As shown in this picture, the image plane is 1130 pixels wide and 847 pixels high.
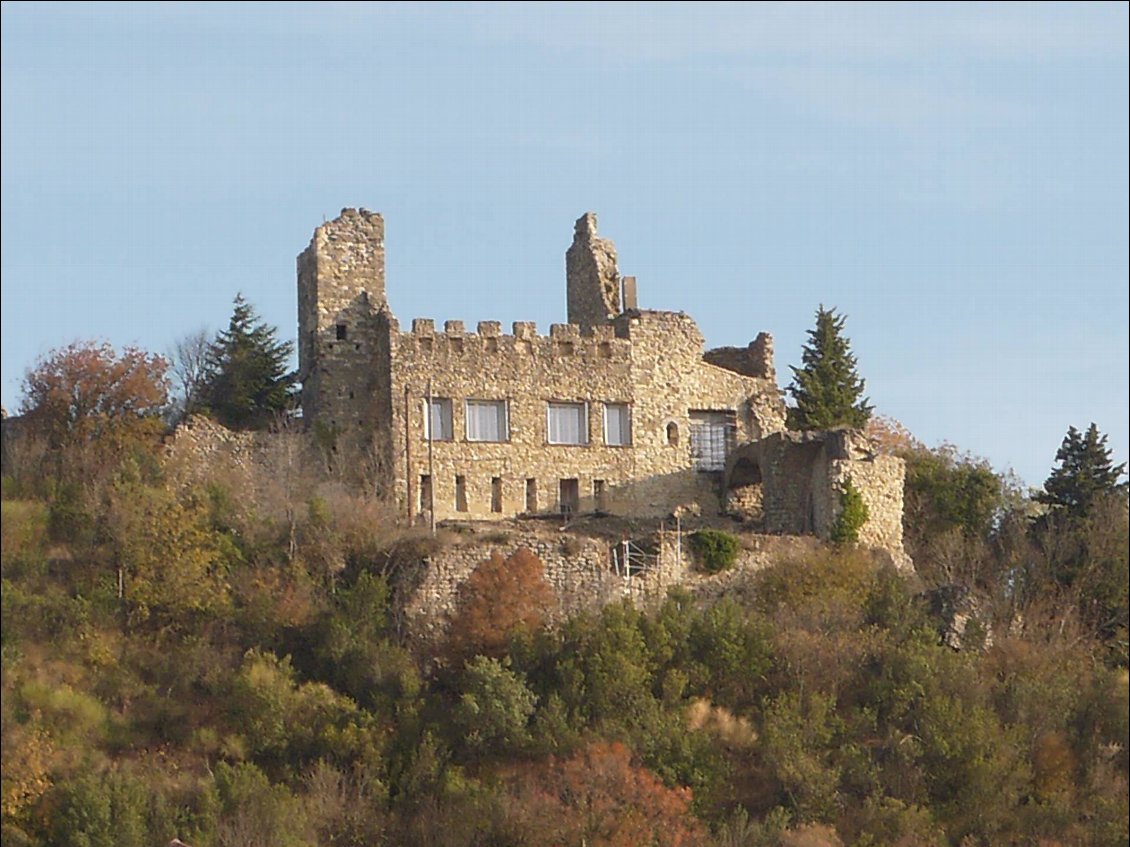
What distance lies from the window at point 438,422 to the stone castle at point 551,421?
27mm

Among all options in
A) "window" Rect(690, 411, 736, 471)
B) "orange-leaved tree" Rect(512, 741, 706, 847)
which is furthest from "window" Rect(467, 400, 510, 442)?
"orange-leaved tree" Rect(512, 741, 706, 847)

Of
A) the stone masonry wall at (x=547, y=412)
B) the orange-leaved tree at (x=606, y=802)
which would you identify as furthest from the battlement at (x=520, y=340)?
the orange-leaved tree at (x=606, y=802)

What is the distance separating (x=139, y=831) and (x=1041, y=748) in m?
15.5

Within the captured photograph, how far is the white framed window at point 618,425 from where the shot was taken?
2313 inches

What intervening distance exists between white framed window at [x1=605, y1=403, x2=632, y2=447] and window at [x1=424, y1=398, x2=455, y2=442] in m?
3.19

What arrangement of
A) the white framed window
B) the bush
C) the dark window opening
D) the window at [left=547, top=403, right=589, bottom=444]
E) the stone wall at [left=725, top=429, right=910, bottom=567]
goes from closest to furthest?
the bush
the stone wall at [left=725, top=429, right=910, bottom=567]
the dark window opening
the window at [left=547, top=403, right=589, bottom=444]
the white framed window

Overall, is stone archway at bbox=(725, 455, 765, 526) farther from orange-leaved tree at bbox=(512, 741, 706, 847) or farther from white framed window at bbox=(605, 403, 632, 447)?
orange-leaved tree at bbox=(512, 741, 706, 847)

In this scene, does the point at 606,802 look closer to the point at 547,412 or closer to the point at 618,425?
the point at 547,412

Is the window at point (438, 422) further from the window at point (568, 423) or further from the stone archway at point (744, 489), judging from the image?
the stone archway at point (744, 489)

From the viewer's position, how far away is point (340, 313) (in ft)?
193

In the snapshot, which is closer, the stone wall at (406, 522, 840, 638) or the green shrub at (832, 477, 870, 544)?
the stone wall at (406, 522, 840, 638)

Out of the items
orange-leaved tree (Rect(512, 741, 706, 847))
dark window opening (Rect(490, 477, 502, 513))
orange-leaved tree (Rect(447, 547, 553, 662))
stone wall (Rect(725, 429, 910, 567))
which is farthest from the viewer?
dark window opening (Rect(490, 477, 502, 513))

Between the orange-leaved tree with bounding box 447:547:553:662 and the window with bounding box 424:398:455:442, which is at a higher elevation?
the window with bounding box 424:398:455:442

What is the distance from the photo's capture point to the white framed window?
58.8 metres
